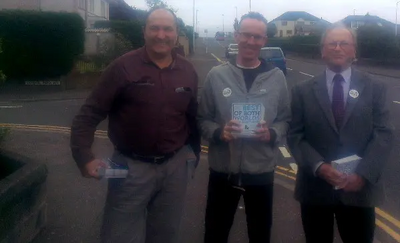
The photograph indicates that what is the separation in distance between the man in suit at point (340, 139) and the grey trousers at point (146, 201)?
814mm

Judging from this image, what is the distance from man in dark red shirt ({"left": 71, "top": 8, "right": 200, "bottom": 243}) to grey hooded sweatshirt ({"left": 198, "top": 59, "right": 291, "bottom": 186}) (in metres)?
0.19

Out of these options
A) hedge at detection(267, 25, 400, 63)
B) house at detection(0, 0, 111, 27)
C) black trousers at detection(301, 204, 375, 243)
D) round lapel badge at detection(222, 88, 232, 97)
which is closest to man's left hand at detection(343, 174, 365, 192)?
black trousers at detection(301, 204, 375, 243)

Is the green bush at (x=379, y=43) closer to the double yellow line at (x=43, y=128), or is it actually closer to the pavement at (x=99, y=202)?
the double yellow line at (x=43, y=128)

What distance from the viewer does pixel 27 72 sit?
73.5 ft

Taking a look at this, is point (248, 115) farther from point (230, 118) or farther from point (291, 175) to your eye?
point (291, 175)

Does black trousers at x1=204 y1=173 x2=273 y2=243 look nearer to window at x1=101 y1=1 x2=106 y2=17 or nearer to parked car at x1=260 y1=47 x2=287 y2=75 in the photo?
parked car at x1=260 y1=47 x2=287 y2=75

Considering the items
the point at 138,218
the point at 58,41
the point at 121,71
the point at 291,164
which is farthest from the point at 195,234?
the point at 58,41

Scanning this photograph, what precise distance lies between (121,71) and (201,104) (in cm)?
65

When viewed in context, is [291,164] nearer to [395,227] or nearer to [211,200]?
[395,227]

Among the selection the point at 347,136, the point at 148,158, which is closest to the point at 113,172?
the point at 148,158

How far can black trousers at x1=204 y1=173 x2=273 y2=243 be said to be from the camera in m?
3.68

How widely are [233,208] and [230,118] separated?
0.68 meters

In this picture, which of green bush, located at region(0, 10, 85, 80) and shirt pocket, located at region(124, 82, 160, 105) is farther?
green bush, located at region(0, 10, 85, 80)

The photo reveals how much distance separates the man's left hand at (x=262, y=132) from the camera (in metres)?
3.39
